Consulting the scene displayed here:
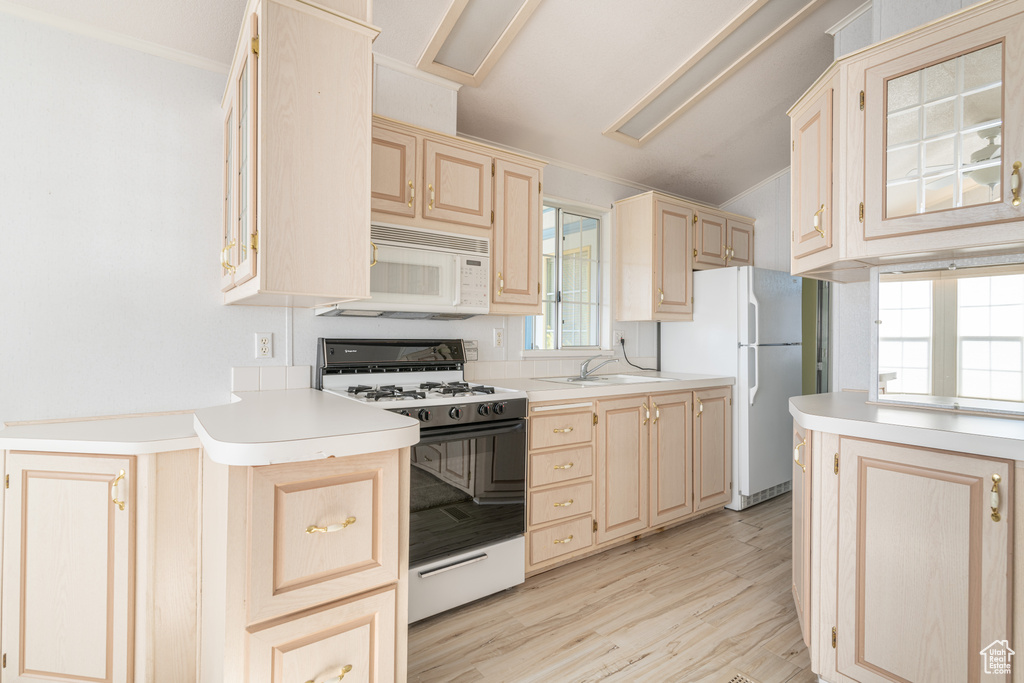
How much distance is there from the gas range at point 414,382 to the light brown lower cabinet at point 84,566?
0.77 metres

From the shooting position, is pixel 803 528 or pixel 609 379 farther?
pixel 609 379

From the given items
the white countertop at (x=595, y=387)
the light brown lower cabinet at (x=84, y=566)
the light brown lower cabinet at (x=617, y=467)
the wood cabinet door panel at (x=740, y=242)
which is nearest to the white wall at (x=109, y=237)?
the light brown lower cabinet at (x=84, y=566)

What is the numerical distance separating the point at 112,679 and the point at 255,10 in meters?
2.13

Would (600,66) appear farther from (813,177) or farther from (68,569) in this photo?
(68,569)

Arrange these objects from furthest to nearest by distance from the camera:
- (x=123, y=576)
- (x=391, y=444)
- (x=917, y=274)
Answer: (x=917, y=274), (x=123, y=576), (x=391, y=444)

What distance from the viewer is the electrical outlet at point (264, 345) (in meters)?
2.21

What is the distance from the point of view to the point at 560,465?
2.47 meters

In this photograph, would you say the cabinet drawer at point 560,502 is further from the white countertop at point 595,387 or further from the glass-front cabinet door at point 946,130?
the glass-front cabinet door at point 946,130

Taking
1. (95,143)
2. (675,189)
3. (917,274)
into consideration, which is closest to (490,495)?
(917,274)

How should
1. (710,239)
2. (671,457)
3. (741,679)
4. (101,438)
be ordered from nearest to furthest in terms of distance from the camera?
1. (101,438)
2. (741,679)
3. (671,457)
4. (710,239)

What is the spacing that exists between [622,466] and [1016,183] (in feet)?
6.46

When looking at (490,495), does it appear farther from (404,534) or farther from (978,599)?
(978,599)

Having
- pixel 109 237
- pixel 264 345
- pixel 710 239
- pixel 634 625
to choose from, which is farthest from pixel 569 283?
pixel 109 237

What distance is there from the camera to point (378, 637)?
4.21 feet
